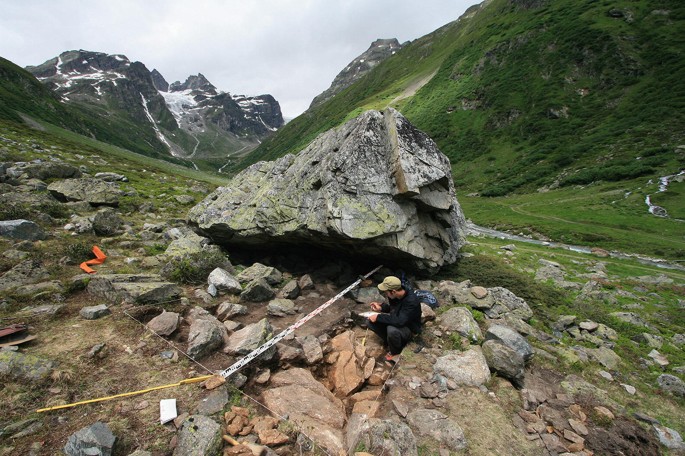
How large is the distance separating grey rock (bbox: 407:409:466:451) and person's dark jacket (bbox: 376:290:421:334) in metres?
2.54

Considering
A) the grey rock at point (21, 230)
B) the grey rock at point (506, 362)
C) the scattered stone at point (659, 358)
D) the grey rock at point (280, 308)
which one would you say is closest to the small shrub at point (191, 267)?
the grey rock at point (280, 308)

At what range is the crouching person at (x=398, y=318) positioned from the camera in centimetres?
845

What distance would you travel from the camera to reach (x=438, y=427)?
598cm

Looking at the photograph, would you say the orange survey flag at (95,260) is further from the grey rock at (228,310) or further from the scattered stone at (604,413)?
the scattered stone at (604,413)

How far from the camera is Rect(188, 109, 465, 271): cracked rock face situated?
37.6 feet

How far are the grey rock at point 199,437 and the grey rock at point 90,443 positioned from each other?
1.00m

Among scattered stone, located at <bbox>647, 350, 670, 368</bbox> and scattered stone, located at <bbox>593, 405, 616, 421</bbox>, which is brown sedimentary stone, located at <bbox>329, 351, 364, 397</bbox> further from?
scattered stone, located at <bbox>647, 350, 670, 368</bbox>

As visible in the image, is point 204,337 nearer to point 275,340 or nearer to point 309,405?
point 275,340

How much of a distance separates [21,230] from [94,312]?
851 cm

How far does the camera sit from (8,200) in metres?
15.3

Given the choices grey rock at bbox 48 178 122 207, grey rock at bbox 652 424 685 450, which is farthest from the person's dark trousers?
grey rock at bbox 48 178 122 207

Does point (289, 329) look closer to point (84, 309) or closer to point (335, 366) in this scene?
point (335, 366)

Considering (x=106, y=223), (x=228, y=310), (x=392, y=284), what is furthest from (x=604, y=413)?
(x=106, y=223)

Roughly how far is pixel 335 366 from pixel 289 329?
1805mm
